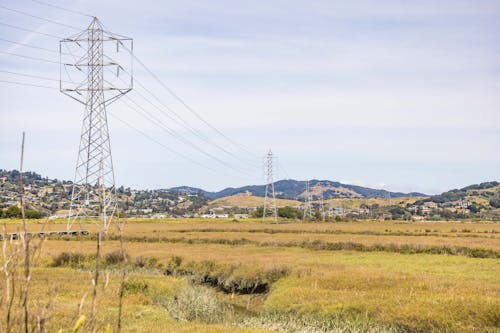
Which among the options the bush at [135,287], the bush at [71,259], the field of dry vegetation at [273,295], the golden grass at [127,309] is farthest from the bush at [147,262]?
the bush at [135,287]

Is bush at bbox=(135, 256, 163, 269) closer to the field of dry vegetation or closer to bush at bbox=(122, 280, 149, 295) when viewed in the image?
the field of dry vegetation

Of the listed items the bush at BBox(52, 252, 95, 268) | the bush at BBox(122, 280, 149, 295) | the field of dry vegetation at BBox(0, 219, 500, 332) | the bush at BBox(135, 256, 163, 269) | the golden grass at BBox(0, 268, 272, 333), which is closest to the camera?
the golden grass at BBox(0, 268, 272, 333)

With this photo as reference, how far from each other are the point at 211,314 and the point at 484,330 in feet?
44.7

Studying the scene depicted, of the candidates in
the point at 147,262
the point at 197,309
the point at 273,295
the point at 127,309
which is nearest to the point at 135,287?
the point at 197,309

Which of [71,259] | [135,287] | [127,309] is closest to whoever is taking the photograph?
[127,309]

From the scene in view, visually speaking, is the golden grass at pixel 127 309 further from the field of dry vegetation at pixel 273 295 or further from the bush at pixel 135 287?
the bush at pixel 135 287

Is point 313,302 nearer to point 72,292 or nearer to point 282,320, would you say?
point 282,320

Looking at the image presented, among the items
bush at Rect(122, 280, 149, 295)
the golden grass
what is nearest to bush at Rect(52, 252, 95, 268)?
the golden grass

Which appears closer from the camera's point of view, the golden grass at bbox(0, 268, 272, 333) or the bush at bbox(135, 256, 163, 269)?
the golden grass at bbox(0, 268, 272, 333)

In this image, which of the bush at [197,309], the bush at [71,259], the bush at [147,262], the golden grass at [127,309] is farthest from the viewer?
the bush at [71,259]

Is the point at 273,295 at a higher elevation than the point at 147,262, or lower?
lower

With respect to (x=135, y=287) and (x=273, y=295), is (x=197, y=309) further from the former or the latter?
(x=273, y=295)

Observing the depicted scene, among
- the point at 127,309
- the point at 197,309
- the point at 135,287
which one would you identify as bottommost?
the point at 197,309

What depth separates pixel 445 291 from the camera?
28.5 m
